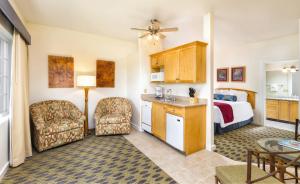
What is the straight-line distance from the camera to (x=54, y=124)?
328 cm

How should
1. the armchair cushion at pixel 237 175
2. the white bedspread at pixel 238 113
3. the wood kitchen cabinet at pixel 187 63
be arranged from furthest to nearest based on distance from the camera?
the white bedspread at pixel 238 113 → the wood kitchen cabinet at pixel 187 63 → the armchair cushion at pixel 237 175

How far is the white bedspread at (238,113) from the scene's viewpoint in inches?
164

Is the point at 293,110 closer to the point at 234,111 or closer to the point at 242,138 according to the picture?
the point at 234,111

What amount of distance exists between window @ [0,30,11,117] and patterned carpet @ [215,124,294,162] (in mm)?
4098

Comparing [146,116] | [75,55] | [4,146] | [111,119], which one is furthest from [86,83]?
[4,146]

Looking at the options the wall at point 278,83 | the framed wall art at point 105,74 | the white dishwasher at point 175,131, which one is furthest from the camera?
the wall at point 278,83

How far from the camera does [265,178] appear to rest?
1400mm

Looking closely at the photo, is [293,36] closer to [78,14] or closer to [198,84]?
[198,84]

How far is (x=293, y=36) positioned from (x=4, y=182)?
7.08 metres

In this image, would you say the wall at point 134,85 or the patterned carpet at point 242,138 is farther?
the wall at point 134,85

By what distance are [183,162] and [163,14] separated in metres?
2.92

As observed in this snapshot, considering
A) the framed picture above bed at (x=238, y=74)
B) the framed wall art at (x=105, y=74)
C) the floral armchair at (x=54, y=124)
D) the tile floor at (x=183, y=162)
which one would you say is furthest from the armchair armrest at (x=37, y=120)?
the framed picture above bed at (x=238, y=74)

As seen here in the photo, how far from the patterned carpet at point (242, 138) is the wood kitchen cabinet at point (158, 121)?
117 cm

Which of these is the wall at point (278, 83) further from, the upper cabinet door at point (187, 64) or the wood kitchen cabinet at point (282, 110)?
the upper cabinet door at point (187, 64)
